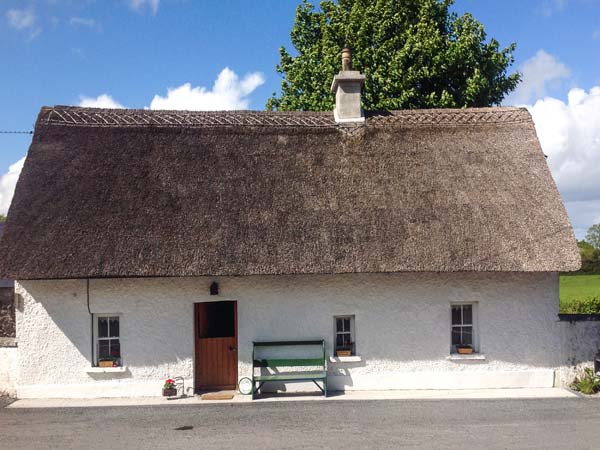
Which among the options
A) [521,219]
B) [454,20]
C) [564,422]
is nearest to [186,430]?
[564,422]

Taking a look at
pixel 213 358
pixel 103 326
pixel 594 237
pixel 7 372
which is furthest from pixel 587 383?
pixel 594 237

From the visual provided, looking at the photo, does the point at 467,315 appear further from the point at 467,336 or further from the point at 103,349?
the point at 103,349

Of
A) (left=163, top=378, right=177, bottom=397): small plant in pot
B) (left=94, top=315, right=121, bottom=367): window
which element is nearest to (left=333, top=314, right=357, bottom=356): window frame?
(left=163, top=378, right=177, bottom=397): small plant in pot

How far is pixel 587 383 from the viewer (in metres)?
10.3

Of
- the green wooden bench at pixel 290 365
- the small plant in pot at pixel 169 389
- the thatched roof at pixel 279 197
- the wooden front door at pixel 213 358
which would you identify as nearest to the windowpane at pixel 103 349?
the small plant in pot at pixel 169 389

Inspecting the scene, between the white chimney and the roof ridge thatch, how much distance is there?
0.28 m

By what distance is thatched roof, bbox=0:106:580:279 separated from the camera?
1009 centimetres

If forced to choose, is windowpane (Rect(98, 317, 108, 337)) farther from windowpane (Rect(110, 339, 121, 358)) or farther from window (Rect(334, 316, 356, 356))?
window (Rect(334, 316, 356, 356))

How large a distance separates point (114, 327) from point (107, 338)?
0.25m

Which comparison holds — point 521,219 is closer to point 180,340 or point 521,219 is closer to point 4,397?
point 180,340

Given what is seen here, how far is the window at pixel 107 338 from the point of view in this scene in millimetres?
10492

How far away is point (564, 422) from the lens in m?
8.57

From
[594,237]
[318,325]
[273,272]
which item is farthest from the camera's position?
[594,237]

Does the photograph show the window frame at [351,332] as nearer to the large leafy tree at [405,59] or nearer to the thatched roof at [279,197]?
the thatched roof at [279,197]
